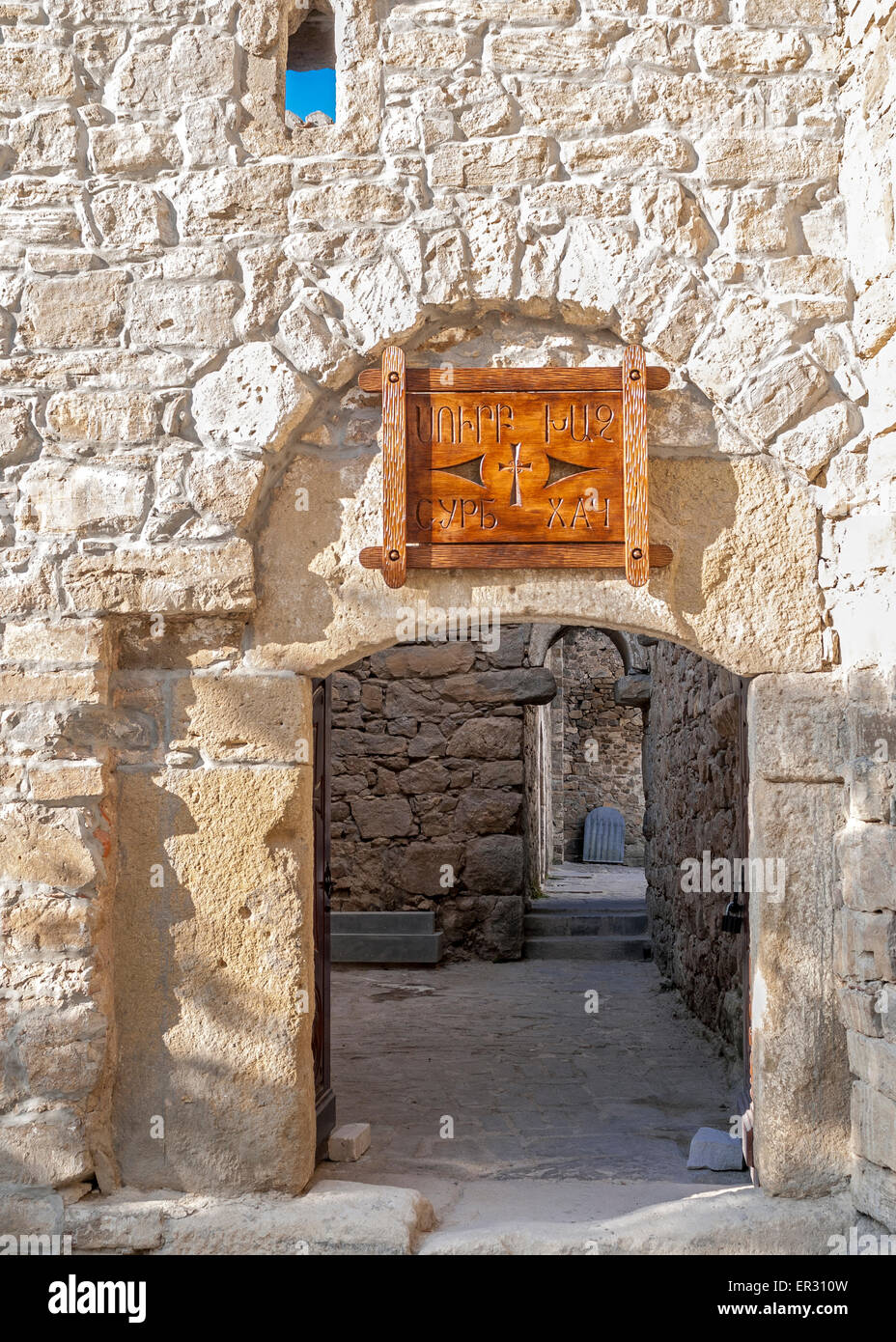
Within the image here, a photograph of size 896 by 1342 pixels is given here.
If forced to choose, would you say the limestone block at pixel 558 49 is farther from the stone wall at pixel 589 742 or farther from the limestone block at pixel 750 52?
the stone wall at pixel 589 742

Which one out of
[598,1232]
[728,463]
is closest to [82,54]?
[728,463]

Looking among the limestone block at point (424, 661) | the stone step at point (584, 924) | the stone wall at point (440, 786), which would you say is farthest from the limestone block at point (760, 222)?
the stone step at point (584, 924)

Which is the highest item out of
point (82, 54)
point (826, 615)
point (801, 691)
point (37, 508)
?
point (82, 54)

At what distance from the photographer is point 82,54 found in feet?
10.9

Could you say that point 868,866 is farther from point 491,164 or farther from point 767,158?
point 491,164

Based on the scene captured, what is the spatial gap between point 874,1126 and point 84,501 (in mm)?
2751

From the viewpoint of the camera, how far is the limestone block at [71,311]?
3281 millimetres

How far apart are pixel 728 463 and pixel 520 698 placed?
4825 mm

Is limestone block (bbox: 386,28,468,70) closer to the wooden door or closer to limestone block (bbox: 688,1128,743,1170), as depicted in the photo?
the wooden door

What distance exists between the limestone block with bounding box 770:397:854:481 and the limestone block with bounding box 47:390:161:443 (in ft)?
5.95

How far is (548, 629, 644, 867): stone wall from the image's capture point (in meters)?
16.1

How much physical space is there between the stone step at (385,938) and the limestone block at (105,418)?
5034 mm

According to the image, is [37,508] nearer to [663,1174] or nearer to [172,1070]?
[172,1070]

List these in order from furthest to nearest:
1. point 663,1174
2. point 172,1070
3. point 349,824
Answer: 1. point 349,824
2. point 663,1174
3. point 172,1070
